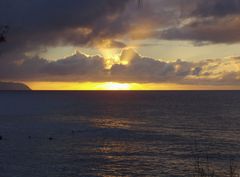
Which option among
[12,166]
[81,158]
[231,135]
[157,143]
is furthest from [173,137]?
[12,166]

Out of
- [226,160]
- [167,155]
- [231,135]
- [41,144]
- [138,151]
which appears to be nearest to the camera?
[226,160]

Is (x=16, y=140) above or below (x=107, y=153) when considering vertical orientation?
above

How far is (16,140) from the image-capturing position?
72.8m

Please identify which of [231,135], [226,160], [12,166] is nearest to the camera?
[12,166]

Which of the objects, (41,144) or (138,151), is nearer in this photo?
(138,151)

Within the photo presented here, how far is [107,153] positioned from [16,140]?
2418 centimetres

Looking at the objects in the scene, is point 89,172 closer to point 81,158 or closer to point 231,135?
point 81,158

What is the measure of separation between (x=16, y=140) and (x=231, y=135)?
48.7 metres

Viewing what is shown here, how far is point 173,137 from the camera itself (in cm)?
7644

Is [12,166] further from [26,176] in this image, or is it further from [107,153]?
[107,153]

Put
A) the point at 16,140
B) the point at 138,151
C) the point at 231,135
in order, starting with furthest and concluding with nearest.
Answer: the point at 231,135 < the point at 16,140 < the point at 138,151

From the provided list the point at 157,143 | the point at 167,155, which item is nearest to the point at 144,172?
the point at 167,155

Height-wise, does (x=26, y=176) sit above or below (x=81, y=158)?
below

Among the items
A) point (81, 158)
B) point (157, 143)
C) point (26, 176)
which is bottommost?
point (26, 176)
